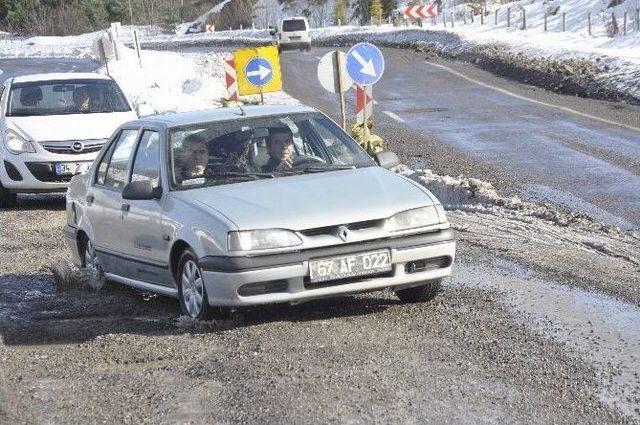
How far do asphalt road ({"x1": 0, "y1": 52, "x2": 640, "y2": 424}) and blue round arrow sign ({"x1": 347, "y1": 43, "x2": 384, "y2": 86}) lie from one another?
7635 millimetres

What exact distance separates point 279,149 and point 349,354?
2228 mm

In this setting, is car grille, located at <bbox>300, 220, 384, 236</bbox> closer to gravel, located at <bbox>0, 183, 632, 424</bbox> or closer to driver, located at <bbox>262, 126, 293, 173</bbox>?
gravel, located at <bbox>0, 183, 632, 424</bbox>

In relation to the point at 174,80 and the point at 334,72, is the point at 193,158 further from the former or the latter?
the point at 174,80

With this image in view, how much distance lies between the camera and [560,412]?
5.78 m

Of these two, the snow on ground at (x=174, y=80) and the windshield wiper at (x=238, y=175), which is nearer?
the windshield wiper at (x=238, y=175)

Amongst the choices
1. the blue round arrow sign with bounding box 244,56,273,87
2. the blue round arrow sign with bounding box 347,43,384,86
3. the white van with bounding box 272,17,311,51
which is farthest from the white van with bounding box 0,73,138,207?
the white van with bounding box 272,17,311,51

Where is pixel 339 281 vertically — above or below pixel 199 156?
below

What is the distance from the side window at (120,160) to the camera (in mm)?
9602

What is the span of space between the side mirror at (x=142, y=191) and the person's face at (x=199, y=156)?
0.29 metres

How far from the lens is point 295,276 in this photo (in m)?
7.70

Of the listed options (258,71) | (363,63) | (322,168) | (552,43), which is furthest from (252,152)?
(552,43)

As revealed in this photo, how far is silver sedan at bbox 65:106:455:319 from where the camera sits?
7730 millimetres

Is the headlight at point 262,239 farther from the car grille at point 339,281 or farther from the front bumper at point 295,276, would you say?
the car grille at point 339,281

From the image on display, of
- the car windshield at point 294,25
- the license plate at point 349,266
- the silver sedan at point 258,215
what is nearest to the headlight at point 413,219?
the silver sedan at point 258,215
